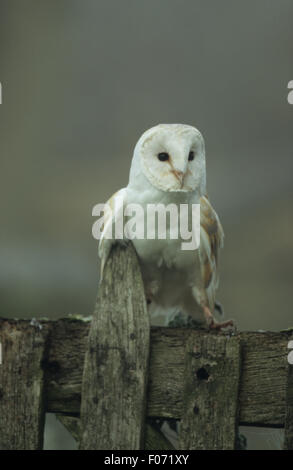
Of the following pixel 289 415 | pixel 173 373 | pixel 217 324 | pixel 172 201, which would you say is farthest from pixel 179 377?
pixel 172 201

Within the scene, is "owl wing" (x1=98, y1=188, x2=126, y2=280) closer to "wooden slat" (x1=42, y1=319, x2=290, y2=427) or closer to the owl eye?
the owl eye

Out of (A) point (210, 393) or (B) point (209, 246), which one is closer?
(A) point (210, 393)

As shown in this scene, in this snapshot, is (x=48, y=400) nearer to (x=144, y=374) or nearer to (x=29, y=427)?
(x=29, y=427)

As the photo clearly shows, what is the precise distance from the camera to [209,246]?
1345 millimetres

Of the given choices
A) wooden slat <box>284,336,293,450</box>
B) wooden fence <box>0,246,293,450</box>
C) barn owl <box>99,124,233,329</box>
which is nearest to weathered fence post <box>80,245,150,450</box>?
wooden fence <box>0,246,293,450</box>

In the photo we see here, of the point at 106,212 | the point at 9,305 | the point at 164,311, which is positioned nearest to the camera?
the point at 106,212

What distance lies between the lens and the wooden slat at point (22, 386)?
0.91 m

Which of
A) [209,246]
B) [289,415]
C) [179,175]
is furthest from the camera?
[209,246]

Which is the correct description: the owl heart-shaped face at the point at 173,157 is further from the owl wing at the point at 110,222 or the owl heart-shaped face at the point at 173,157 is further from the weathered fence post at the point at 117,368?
the weathered fence post at the point at 117,368

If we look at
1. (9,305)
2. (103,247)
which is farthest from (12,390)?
(9,305)

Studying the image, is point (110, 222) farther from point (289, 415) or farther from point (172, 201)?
point (289, 415)

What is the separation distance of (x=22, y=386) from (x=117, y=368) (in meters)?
0.16

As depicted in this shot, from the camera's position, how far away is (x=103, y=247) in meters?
1.29

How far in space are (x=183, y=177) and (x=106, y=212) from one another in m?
0.21
